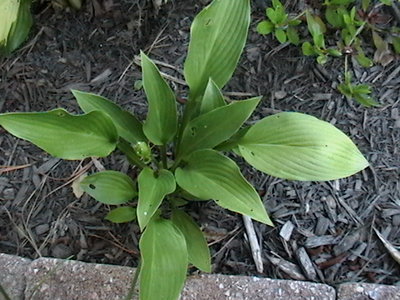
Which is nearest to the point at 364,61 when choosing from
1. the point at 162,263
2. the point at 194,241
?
the point at 194,241

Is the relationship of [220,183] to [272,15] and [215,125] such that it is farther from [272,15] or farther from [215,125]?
[272,15]

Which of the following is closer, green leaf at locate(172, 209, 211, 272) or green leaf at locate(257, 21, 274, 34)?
green leaf at locate(172, 209, 211, 272)

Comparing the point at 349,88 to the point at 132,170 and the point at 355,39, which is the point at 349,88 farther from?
the point at 132,170

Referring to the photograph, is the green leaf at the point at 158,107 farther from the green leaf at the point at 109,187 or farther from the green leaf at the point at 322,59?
the green leaf at the point at 322,59

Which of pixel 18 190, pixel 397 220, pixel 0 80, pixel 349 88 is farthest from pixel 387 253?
pixel 0 80

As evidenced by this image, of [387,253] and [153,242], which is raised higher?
[153,242]

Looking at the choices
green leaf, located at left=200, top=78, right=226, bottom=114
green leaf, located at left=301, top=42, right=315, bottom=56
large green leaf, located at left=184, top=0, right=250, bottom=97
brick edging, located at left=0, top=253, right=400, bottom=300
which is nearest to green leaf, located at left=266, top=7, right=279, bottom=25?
green leaf, located at left=301, top=42, right=315, bottom=56

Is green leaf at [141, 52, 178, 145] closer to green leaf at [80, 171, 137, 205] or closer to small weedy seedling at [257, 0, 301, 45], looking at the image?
green leaf at [80, 171, 137, 205]
